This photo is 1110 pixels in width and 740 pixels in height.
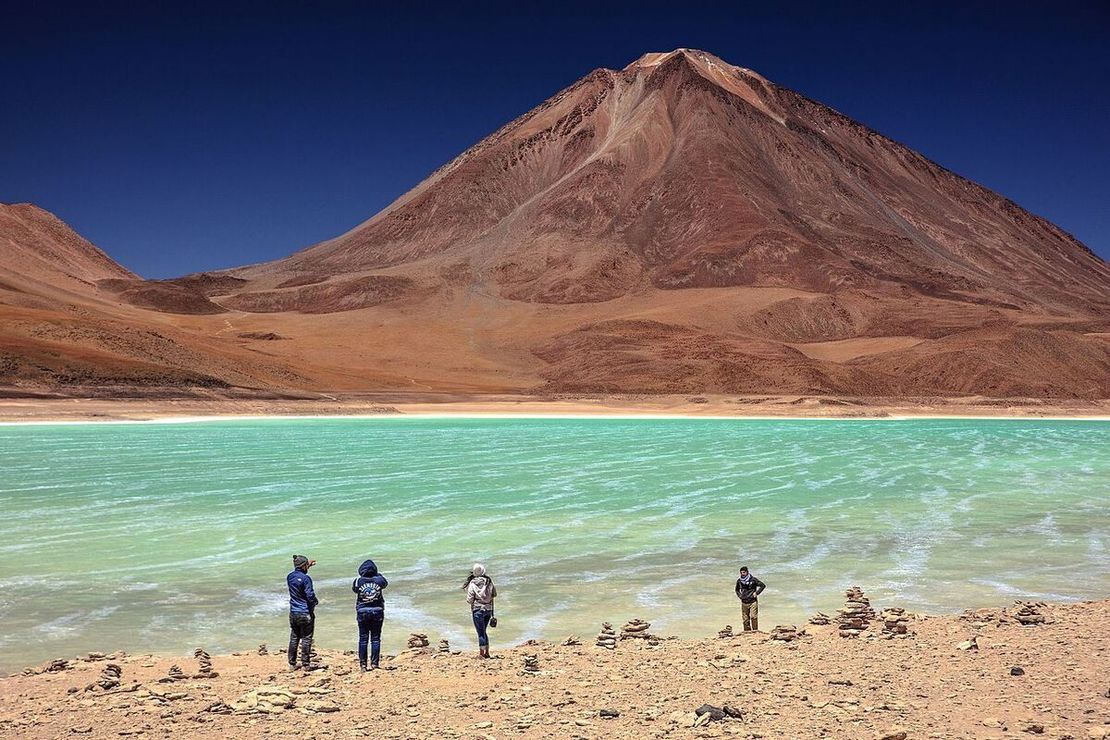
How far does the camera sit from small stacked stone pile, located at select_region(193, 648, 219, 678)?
10.3 meters

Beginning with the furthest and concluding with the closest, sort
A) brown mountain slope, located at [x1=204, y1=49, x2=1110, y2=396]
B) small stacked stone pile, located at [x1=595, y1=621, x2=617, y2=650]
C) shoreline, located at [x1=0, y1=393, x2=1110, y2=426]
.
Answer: brown mountain slope, located at [x1=204, y1=49, x2=1110, y2=396], shoreline, located at [x1=0, y1=393, x2=1110, y2=426], small stacked stone pile, located at [x1=595, y1=621, x2=617, y2=650]

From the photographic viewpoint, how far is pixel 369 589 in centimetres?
1093

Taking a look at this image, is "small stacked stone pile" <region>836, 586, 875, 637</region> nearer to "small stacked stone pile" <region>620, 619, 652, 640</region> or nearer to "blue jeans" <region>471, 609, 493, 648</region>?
"small stacked stone pile" <region>620, 619, 652, 640</region>

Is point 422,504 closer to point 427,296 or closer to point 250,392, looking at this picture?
point 250,392

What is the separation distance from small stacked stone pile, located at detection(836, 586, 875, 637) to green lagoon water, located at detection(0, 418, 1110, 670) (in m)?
1.12

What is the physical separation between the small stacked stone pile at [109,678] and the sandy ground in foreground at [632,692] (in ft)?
0.35


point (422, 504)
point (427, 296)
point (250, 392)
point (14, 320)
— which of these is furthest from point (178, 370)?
point (427, 296)

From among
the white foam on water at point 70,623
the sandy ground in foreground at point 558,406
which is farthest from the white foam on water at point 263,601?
the sandy ground in foreground at point 558,406

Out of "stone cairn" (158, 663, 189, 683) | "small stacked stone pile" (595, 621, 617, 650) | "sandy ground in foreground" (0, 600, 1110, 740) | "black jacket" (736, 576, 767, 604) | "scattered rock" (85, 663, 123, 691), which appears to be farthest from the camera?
"black jacket" (736, 576, 767, 604)

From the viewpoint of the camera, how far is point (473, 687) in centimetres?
973

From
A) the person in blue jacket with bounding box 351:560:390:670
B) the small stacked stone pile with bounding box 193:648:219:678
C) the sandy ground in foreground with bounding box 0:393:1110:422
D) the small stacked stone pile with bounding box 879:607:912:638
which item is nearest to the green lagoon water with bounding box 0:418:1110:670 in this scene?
the small stacked stone pile with bounding box 193:648:219:678

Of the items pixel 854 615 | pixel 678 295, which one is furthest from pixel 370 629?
pixel 678 295

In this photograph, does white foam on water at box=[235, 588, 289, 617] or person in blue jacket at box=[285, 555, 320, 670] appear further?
white foam on water at box=[235, 588, 289, 617]

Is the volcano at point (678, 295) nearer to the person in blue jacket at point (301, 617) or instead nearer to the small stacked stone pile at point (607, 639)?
the small stacked stone pile at point (607, 639)
